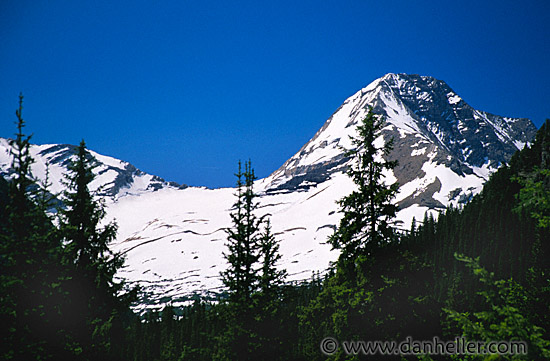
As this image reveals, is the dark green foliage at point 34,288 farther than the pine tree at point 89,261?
No

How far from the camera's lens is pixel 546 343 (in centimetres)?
701

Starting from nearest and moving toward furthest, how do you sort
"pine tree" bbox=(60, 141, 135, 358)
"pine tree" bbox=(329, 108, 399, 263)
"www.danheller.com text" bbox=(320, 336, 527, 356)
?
"www.danheller.com text" bbox=(320, 336, 527, 356), "pine tree" bbox=(60, 141, 135, 358), "pine tree" bbox=(329, 108, 399, 263)

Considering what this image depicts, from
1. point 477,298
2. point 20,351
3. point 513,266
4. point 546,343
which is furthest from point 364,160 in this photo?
point 513,266

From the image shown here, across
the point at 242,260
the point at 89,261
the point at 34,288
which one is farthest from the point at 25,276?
the point at 242,260

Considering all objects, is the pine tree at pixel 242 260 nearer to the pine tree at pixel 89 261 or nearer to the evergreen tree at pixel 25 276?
the pine tree at pixel 89 261

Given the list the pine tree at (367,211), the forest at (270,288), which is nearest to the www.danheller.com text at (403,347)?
the forest at (270,288)

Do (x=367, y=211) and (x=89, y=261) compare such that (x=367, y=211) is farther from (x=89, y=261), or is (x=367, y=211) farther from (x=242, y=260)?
(x=89, y=261)

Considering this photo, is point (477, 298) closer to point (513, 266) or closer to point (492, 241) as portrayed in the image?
point (513, 266)

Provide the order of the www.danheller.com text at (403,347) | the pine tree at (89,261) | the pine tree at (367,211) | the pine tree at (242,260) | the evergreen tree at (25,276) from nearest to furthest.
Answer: the www.danheller.com text at (403,347) < the evergreen tree at (25,276) < the pine tree at (89,261) < the pine tree at (367,211) < the pine tree at (242,260)

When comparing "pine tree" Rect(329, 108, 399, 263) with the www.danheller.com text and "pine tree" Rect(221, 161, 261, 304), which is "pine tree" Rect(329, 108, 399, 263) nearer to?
the www.danheller.com text

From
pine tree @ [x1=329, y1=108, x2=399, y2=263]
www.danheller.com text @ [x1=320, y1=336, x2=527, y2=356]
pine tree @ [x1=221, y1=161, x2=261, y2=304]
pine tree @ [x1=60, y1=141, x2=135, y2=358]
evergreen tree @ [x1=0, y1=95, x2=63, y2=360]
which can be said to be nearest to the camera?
www.danheller.com text @ [x1=320, y1=336, x2=527, y2=356]

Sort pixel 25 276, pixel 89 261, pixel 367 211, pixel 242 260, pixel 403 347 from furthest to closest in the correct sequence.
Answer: pixel 242 260 → pixel 89 261 → pixel 367 211 → pixel 403 347 → pixel 25 276

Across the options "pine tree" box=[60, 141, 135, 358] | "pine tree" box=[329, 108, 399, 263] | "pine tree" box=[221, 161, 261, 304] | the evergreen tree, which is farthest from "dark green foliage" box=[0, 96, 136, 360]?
"pine tree" box=[329, 108, 399, 263]

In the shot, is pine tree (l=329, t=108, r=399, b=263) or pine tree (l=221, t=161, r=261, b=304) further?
pine tree (l=221, t=161, r=261, b=304)
